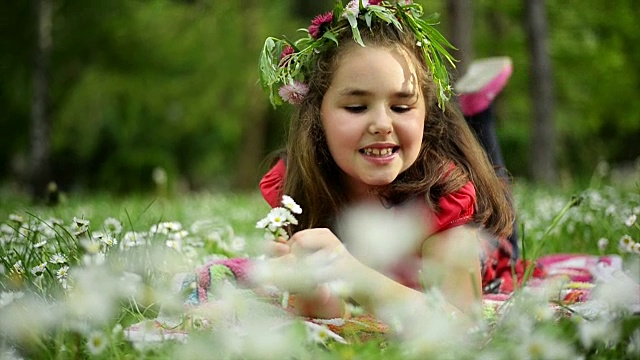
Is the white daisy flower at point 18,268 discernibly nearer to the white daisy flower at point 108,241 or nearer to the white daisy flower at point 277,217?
the white daisy flower at point 108,241

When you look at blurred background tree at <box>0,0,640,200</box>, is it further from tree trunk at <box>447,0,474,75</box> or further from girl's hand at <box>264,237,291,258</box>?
girl's hand at <box>264,237,291,258</box>

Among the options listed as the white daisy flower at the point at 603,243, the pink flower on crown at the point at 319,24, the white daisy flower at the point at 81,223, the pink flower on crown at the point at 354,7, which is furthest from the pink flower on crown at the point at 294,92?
the white daisy flower at the point at 603,243

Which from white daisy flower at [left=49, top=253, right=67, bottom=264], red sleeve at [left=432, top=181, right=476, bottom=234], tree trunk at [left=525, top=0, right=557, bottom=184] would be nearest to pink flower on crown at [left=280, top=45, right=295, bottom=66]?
red sleeve at [left=432, top=181, right=476, bottom=234]

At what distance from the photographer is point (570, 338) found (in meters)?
1.79

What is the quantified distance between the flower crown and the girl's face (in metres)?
0.10

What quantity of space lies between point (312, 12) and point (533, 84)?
5706 mm

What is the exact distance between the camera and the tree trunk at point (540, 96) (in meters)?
10.3

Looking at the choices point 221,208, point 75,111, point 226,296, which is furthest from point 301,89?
point 75,111

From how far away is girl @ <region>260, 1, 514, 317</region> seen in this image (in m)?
2.41

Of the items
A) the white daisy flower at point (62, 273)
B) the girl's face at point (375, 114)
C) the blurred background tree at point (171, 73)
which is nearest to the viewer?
the white daisy flower at point (62, 273)

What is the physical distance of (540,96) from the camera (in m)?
10.6

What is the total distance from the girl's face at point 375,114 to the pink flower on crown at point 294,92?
0.20 m

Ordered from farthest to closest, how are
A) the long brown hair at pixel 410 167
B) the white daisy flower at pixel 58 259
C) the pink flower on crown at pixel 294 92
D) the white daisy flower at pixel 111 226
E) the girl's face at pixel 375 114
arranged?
the white daisy flower at pixel 111 226
the pink flower on crown at pixel 294 92
the long brown hair at pixel 410 167
the girl's face at pixel 375 114
the white daisy flower at pixel 58 259

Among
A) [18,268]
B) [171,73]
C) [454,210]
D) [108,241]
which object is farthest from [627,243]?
[171,73]
